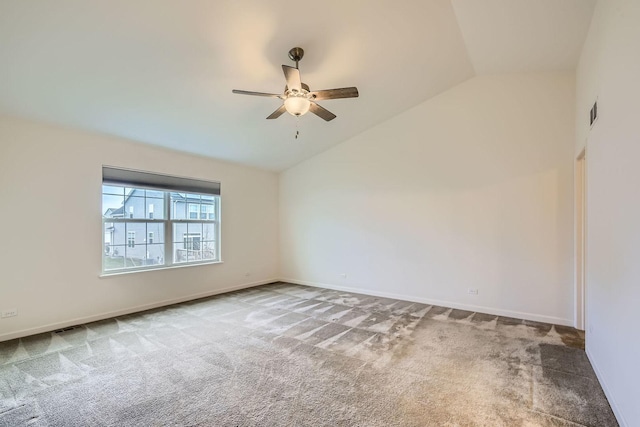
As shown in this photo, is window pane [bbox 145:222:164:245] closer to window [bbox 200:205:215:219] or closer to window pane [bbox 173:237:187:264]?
window pane [bbox 173:237:187:264]

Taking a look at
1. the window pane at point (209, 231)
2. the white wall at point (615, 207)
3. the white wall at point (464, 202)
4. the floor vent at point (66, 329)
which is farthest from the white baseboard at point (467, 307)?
the floor vent at point (66, 329)

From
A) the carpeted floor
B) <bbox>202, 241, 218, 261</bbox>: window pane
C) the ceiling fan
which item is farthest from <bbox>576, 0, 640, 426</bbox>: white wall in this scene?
<bbox>202, 241, 218, 261</bbox>: window pane

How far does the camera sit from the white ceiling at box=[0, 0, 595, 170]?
253 centimetres

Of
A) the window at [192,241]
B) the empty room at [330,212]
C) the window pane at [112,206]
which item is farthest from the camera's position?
the window at [192,241]

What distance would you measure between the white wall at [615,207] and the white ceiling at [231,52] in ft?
2.84

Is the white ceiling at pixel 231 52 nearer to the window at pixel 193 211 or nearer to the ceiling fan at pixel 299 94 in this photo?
the ceiling fan at pixel 299 94

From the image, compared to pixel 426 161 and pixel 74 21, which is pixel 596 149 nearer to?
pixel 426 161

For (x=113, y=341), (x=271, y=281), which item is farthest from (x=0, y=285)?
(x=271, y=281)

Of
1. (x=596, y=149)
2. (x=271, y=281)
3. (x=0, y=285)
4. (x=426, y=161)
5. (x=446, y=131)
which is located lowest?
(x=271, y=281)

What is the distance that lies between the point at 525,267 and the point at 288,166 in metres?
4.70

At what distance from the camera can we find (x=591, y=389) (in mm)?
2387

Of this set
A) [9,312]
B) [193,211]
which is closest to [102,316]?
[9,312]

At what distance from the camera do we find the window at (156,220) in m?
4.35

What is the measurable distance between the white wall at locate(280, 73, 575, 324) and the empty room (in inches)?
1.1
